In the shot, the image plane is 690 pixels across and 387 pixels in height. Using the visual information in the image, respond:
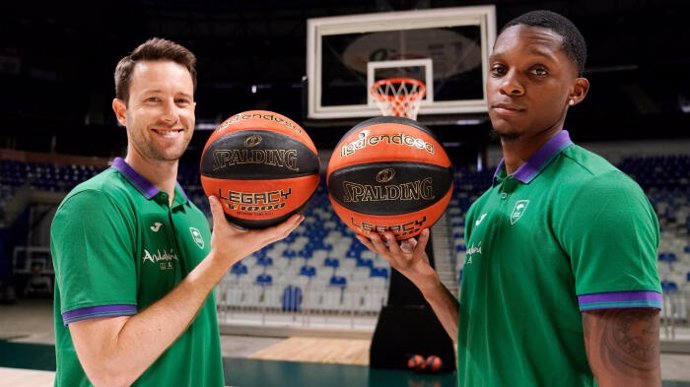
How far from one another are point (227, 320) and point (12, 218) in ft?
22.9

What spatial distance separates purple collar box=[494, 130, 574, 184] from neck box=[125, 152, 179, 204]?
3.75ft

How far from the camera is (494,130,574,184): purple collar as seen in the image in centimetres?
132

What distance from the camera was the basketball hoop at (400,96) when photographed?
16.8 ft

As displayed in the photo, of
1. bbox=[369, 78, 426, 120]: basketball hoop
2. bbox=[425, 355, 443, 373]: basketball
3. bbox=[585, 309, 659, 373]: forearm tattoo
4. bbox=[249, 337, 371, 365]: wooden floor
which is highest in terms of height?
bbox=[369, 78, 426, 120]: basketball hoop

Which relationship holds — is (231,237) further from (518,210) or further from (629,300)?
(629,300)

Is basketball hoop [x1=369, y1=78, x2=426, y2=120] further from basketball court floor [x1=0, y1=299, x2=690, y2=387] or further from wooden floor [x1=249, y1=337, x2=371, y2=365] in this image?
wooden floor [x1=249, y1=337, x2=371, y2=365]

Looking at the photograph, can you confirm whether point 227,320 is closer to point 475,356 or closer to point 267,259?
point 267,259

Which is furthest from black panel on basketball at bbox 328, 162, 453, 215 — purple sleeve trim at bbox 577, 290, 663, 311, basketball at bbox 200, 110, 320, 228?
purple sleeve trim at bbox 577, 290, 663, 311

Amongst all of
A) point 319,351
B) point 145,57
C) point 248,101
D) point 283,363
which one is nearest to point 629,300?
Answer: point 145,57

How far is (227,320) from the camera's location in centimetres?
859

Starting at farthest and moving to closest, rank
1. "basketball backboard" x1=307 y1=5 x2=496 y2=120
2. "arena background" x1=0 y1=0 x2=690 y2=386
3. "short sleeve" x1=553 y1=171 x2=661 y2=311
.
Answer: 1. "arena background" x1=0 y1=0 x2=690 y2=386
2. "basketball backboard" x1=307 y1=5 x2=496 y2=120
3. "short sleeve" x1=553 y1=171 x2=661 y2=311

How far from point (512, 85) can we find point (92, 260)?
1.21m

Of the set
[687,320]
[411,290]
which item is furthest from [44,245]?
[687,320]

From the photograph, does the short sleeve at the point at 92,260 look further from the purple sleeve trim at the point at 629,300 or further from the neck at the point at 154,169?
the purple sleeve trim at the point at 629,300
